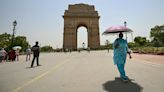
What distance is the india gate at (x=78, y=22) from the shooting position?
83.5 meters

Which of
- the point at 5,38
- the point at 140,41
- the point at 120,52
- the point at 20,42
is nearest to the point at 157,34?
the point at 140,41

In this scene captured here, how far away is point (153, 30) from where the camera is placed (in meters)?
124

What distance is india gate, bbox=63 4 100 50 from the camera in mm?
83500

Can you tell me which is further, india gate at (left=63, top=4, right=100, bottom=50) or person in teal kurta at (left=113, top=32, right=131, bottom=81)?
india gate at (left=63, top=4, right=100, bottom=50)

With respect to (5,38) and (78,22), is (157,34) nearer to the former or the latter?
(78,22)

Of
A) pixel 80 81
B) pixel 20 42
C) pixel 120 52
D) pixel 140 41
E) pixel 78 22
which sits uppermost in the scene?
pixel 78 22

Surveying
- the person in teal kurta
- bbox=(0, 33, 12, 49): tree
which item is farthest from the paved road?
bbox=(0, 33, 12, 49): tree

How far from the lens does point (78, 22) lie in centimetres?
8462

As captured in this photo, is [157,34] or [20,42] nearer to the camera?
[20,42]

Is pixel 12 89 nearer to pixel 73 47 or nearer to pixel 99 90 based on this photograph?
pixel 99 90

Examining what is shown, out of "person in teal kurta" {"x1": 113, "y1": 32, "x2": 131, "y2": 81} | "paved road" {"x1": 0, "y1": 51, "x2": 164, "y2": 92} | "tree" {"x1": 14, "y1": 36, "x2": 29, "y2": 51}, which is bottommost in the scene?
"paved road" {"x1": 0, "y1": 51, "x2": 164, "y2": 92}

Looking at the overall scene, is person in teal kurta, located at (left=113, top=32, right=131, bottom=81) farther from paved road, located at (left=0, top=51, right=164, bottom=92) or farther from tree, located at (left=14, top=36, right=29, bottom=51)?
tree, located at (left=14, top=36, right=29, bottom=51)

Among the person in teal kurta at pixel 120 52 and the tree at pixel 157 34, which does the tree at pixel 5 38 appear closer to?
the tree at pixel 157 34

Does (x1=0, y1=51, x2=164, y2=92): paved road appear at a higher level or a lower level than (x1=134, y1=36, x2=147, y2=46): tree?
lower
